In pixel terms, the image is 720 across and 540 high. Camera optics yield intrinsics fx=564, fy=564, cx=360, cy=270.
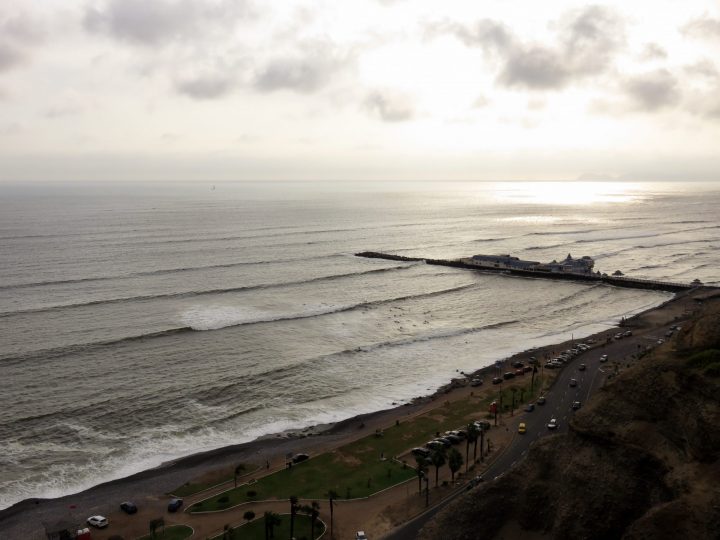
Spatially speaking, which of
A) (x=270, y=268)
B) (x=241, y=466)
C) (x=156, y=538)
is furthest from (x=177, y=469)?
(x=270, y=268)

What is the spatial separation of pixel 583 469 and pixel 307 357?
157 feet

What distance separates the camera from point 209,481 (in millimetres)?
46406

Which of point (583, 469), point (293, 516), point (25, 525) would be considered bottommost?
point (25, 525)

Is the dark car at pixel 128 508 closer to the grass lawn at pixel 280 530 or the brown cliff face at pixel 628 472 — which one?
the grass lawn at pixel 280 530

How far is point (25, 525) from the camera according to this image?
133ft

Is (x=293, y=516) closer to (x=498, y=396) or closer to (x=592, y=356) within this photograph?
(x=498, y=396)

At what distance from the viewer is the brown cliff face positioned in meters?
26.6

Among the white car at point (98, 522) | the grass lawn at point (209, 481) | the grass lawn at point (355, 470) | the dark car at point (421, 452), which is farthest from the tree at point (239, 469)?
the dark car at point (421, 452)

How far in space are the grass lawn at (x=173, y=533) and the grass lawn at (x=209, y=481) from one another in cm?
489

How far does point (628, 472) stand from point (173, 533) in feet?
96.6

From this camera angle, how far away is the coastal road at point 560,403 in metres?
39.6

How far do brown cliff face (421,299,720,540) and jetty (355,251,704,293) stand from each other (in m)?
92.4

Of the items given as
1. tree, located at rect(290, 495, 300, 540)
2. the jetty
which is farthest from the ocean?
tree, located at rect(290, 495, 300, 540)

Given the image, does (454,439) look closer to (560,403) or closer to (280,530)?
(560,403)
